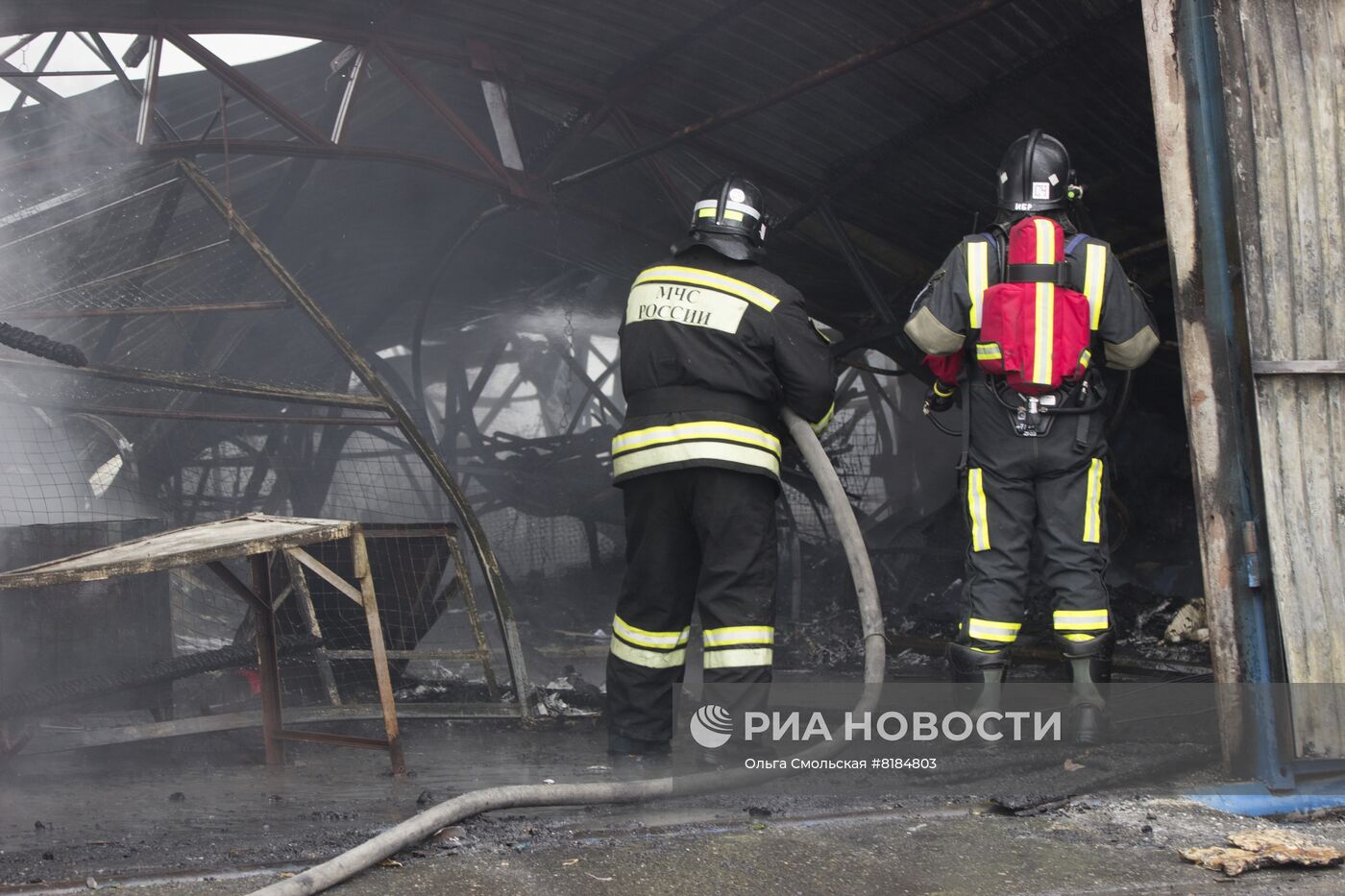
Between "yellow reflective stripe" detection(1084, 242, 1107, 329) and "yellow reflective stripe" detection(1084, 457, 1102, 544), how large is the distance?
19.2 inches

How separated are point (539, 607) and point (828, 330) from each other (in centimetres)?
282

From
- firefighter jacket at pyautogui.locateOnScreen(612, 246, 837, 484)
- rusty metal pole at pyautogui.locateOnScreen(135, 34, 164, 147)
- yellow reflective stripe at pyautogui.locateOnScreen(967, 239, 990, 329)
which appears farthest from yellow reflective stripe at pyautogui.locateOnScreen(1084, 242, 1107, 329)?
rusty metal pole at pyautogui.locateOnScreen(135, 34, 164, 147)

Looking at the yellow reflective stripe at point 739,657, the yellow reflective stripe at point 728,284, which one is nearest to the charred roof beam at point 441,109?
the yellow reflective stripe at point 728,284

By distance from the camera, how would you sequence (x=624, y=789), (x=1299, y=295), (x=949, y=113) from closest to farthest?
(x=624, y=789), (x=1299, y=295), (x=949, y=113)

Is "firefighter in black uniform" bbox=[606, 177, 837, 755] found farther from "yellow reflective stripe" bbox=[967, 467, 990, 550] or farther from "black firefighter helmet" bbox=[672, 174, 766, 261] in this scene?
"yellow reflective stripe" bbox=[967, 467, 990, 550]

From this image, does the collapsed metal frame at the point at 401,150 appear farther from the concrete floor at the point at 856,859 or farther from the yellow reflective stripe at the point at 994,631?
the concrete floor at the point at 856,859

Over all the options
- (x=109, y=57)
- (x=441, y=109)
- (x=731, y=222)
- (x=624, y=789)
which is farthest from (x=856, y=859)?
(x=109, y=57)

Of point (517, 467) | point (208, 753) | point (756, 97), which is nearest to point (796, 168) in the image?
point (756, 97)

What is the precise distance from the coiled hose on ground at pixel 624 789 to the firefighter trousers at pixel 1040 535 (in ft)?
1.30

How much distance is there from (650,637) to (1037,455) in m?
1.44

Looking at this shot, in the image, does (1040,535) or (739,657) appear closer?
(739,657)

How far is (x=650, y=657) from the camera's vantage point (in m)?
4.06

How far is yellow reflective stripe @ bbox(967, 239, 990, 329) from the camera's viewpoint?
406cm

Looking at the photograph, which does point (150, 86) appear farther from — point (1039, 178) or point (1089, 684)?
point (1089, 684)
